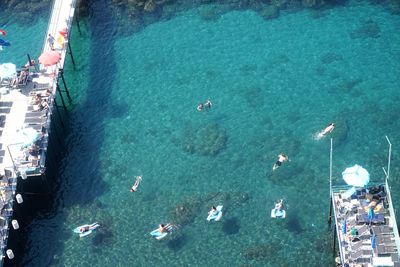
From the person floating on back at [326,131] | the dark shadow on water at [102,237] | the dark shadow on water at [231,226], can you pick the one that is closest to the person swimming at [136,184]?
the dark shadow on water at [102,237]

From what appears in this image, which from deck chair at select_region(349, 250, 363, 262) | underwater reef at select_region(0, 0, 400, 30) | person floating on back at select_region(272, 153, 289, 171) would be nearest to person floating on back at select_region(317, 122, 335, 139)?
person floating on back at select_region(272, 153, 289, 171)

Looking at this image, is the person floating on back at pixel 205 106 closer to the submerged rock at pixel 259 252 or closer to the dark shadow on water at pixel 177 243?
the dark shadow on water at pixel 177 243

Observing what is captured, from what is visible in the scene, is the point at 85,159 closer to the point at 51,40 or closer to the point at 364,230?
the point at 51,40

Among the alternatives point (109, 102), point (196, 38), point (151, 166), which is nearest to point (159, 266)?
point (151, 166)

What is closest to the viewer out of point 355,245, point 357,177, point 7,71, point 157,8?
point 355,245

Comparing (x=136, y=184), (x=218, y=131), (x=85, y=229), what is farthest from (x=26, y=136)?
(x=218, y=131)

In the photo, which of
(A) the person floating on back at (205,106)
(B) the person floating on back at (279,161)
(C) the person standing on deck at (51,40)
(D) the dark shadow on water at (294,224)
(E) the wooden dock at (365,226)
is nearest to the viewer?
(E) the wooden dock at (365,226)

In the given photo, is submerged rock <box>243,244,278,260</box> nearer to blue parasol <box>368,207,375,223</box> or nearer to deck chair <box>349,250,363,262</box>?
deck chair <box>349,250,363,262</box>
